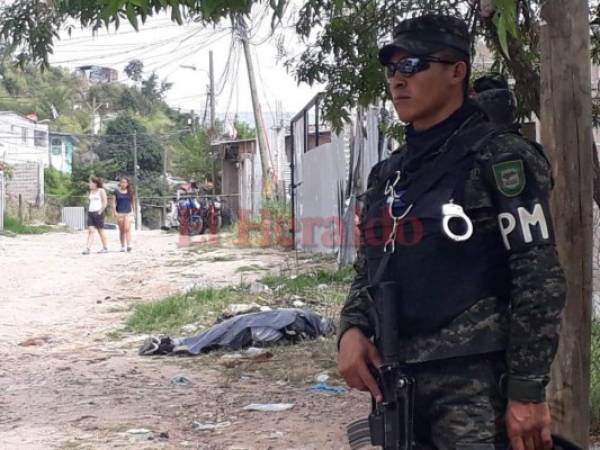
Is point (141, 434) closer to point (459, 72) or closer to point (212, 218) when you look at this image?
point (459, 72)

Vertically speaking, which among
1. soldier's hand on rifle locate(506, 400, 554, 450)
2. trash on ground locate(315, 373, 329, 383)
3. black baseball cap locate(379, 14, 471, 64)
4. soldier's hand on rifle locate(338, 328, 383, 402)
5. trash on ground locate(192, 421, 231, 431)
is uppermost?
black baseball cap locate(379, 14, 471, 64)

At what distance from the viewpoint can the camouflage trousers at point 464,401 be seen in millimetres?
1984

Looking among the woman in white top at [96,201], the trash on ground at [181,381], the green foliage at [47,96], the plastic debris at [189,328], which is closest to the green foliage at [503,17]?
the trash on ground at [181,381]

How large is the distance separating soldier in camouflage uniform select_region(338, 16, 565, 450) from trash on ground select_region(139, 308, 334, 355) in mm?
5065

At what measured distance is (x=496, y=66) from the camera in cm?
438

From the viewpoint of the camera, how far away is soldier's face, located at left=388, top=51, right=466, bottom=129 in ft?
7.04

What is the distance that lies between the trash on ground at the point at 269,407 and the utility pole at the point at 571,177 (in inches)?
93.7

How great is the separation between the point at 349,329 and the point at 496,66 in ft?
8.16

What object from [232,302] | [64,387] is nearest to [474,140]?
[64,387]

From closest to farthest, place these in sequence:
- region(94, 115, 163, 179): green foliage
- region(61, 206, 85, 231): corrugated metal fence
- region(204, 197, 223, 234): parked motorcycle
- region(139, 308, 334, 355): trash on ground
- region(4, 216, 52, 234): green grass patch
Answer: region(139, 308, 334, 355): trash on ground
region(204, 197, 223, 234): parked motorcycle
region(4, 216, 52, 234): green grass patch
region(61, 206, 85, 231): corrugated metal fence
region(94, 115, 163, 179): green foliage

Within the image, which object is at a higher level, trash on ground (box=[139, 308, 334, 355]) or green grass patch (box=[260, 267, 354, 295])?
green grass patch (box=[260, 267, 354, 295])

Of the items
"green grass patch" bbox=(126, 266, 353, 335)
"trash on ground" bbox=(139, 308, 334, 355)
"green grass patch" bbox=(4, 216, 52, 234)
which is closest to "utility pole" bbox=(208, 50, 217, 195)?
"green grass patch" bbox=(4, 216, 52, 234)

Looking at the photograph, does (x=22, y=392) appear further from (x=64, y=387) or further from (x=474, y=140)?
(x=474, y=140)

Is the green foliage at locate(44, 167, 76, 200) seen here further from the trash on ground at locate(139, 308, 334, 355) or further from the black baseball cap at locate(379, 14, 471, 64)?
the black baseball cap at locate(379, 14, 471, 64)
